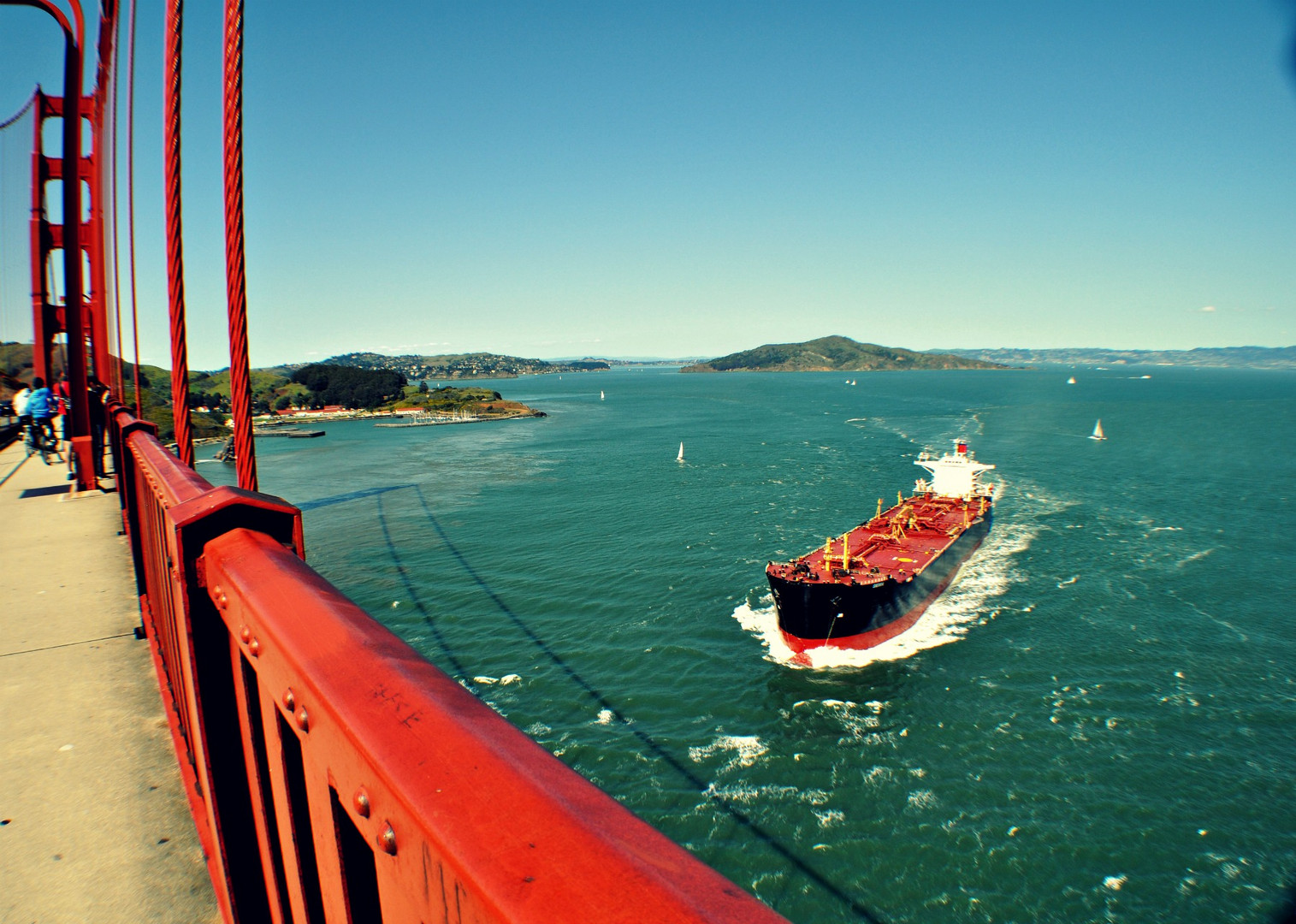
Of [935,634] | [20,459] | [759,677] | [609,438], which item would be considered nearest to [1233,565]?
[935,634]

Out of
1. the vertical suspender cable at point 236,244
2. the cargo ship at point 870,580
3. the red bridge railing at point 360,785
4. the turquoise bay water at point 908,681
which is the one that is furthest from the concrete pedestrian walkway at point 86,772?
the cargo ship at point 870,580

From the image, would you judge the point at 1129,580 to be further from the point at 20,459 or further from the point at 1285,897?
the point at 20,459

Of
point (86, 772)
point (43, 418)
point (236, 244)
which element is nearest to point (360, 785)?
point (236, 244)

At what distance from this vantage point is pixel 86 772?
148 inches

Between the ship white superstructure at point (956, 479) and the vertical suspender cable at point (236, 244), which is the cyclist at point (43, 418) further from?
the ship white superstructure at point (956, 479)

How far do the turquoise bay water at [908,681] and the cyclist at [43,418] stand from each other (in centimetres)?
1105

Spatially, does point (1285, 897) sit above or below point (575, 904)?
below

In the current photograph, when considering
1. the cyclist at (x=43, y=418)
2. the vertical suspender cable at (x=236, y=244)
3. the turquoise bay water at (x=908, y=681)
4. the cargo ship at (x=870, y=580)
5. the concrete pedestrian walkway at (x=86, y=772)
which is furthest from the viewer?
the cargo ship at (x=870, y=580)

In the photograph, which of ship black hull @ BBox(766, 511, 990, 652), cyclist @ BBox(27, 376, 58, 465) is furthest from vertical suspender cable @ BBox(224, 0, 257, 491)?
ship black hull @ BBox(766, 511, 990, 652)

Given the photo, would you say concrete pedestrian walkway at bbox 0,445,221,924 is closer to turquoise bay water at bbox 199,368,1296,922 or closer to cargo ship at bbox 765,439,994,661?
turquoise bay water at bbox 199,368,1296,922

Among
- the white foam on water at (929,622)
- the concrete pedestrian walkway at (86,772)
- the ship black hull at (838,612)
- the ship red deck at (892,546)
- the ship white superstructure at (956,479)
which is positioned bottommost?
the white foam on water at (929,622)

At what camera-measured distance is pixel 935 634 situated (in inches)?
880

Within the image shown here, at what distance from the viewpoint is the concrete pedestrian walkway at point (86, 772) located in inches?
114

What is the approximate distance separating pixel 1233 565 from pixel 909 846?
87.8 feet
